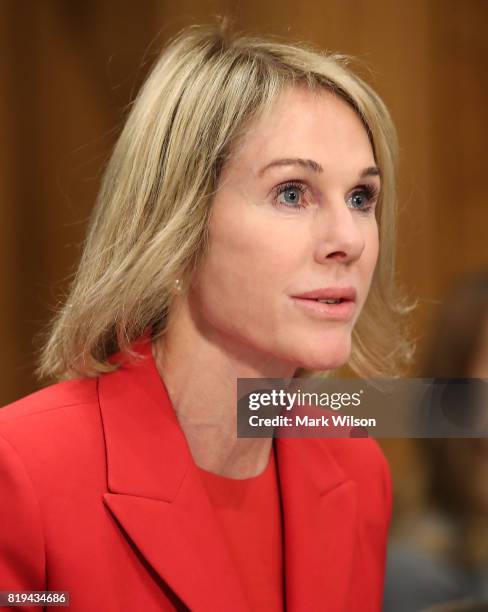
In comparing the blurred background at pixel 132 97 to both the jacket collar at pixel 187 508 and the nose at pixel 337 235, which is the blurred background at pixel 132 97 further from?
the nose at pixel 337 235

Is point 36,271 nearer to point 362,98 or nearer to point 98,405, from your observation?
point 98,405

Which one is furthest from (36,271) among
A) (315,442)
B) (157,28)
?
(315,442)

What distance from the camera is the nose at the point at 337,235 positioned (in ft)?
3.22

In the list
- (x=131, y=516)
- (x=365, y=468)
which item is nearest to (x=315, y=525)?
(x=365, y=468)

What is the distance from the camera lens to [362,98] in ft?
3.46

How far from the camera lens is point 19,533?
0.88m

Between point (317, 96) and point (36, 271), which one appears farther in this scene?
point (36, 271)

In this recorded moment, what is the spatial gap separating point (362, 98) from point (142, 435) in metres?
0.46

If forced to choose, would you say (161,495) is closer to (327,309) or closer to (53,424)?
(53,424)

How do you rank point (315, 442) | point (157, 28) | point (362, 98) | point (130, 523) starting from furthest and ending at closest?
point (157, 28), point (315, 442), point (362, 98), point (130, 523)

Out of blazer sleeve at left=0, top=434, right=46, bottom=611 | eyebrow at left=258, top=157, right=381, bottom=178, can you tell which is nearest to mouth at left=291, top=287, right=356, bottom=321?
eyebrow at left=258, top=157, right=381, bottom=178

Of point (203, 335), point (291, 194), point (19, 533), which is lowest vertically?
point (19, 533)

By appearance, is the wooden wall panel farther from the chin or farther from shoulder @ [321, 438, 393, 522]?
the chin

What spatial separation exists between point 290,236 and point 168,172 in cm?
16
